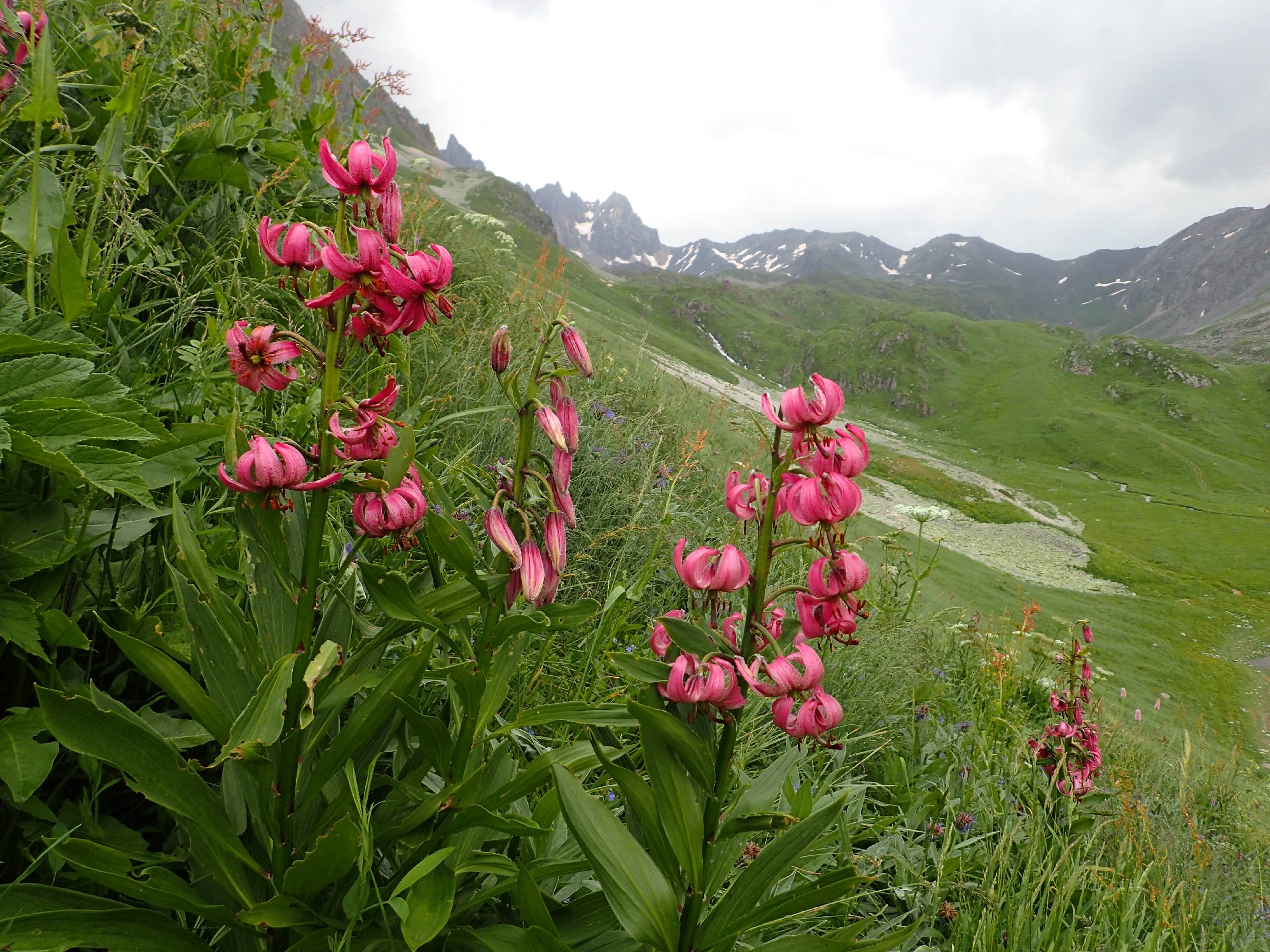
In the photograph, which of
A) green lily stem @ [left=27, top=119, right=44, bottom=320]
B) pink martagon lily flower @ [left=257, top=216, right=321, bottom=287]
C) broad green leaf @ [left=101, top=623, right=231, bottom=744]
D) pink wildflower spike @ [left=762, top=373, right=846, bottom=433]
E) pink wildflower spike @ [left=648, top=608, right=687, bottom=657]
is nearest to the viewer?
broad green leaf @ [left=101, top=623, right=231, bottom=744]

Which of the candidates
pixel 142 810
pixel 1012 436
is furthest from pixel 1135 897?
pixel 1012 436

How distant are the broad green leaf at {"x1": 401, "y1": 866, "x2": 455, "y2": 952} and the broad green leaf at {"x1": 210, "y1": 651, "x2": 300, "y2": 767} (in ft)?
1.34

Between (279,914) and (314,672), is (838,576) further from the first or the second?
(279,914)

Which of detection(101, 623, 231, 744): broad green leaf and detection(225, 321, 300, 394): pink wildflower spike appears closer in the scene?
detection(101, 623, 231, 744): broad green leaf

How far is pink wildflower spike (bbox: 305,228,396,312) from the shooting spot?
3.87ft

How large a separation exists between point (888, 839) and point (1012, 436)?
9685 centimetres

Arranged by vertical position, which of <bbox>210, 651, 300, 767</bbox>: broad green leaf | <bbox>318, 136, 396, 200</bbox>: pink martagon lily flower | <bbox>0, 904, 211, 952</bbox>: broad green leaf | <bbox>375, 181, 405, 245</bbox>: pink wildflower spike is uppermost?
<bbox>318, 136, 396, 200</bbox>: pink martagon lily flower

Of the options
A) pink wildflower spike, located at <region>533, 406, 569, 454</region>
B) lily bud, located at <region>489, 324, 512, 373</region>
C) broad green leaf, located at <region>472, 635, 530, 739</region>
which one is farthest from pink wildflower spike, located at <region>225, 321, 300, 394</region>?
broad green leaf, located at <region>472, 635, 530, 739</region>

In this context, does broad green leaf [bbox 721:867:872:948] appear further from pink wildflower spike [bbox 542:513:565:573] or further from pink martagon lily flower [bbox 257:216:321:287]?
pink martagon lily flower [bbox 257:216:321:287]

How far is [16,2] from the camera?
281cm

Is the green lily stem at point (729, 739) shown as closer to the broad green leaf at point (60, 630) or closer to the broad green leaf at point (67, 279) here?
the broad green leaf at point (60, 630)

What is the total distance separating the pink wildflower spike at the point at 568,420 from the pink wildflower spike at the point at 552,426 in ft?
0.03

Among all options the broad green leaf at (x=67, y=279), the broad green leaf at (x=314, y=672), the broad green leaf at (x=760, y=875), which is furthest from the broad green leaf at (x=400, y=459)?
the broad green leaf at (x=67, y=279)

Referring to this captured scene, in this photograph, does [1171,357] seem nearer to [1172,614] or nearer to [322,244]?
[1172,614]
